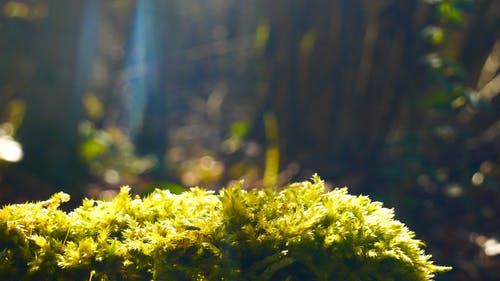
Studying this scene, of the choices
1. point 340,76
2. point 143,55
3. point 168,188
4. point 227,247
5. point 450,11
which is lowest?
point 227,247

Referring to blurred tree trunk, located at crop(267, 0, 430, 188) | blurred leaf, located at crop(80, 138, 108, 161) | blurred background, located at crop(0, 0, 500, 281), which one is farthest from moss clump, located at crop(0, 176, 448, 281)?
blurred leaf, located at crop(80, 138, 108, 161)

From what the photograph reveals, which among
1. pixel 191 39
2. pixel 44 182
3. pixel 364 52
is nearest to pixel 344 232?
pixel 364 52

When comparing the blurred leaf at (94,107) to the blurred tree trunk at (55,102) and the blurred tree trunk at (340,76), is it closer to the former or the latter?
the blurred tree trunk at (55,102)

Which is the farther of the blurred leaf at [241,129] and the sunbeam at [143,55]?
the sunbeam at [143,55]

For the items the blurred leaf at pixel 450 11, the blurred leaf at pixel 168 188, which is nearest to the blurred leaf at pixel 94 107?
the blurred leaf at pixel 168 188

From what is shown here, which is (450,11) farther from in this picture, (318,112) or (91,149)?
(91,149)

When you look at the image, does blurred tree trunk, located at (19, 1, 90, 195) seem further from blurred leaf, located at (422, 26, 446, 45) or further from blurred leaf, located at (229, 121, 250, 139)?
blurred leaf, located at (422, 26, 446, 45)

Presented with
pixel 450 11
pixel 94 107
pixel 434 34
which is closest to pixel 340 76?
pixel 434 34
